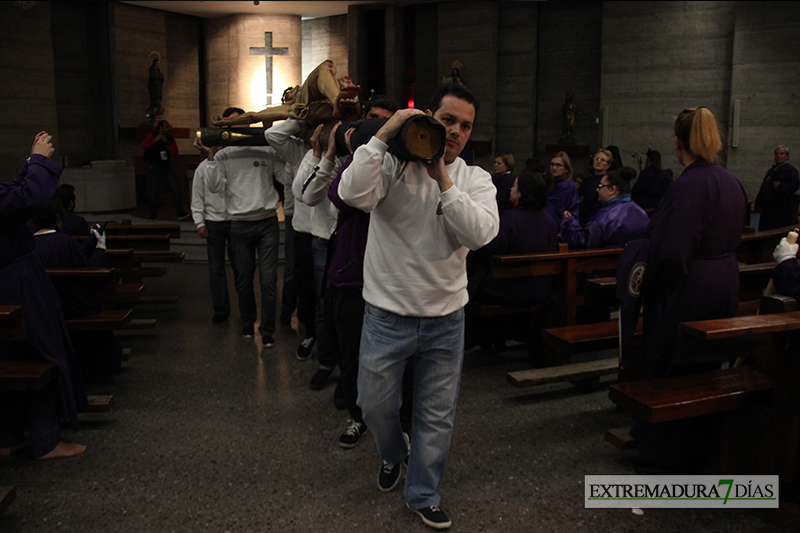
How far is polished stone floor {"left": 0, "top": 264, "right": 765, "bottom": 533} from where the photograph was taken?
8.85ft

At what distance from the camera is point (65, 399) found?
322cm

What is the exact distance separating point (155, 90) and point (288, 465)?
12.9 metres

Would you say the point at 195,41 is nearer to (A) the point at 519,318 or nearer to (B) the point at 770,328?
(A) the point at 519,318

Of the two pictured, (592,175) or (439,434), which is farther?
(592,175)

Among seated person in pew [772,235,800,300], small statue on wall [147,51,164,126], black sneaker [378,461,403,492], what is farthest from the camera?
small statue on wall [147,51,164,126]

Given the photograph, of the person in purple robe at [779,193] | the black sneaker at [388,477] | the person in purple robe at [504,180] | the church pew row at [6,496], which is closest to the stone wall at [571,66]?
the person in purple robe at [779,193]

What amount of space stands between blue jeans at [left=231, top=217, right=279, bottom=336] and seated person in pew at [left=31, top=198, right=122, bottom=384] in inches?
40.0

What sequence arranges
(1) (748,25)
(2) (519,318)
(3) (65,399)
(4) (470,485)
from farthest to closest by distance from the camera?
(1) (748,25)
(2) (519,318)
(3) (65,399)
(4) (470,485)

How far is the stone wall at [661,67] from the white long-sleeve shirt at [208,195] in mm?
9224

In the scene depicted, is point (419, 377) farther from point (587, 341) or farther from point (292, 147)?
point (292, 147)

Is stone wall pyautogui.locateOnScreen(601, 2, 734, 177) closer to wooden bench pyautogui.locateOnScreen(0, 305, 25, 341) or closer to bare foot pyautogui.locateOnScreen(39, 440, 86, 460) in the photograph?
bare foot pyautogui.locateOnScreen(39, 440, 86, 460)

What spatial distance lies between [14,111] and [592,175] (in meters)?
10.8

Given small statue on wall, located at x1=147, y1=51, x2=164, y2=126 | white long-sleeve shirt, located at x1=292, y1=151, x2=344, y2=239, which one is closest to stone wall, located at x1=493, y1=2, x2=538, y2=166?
small statue on wall, located at x1=147, y1=51, x2=164, y2=126

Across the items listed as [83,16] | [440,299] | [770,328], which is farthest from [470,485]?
[83,16]
